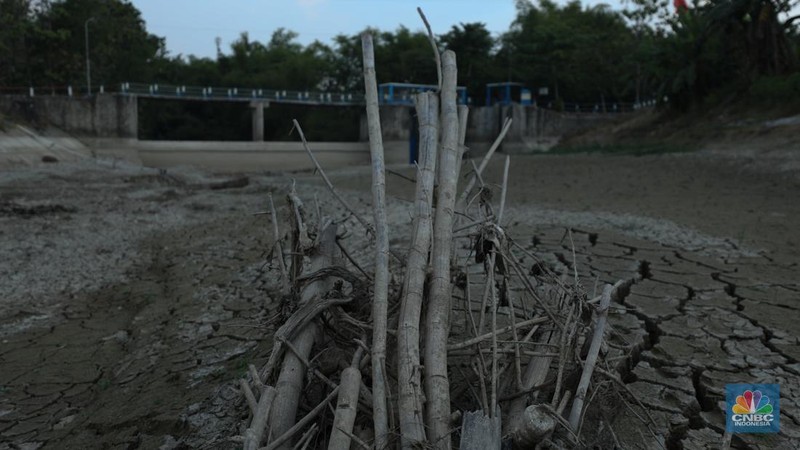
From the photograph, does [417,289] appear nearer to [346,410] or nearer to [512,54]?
[346,410]

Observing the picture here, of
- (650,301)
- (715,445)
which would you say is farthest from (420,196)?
(650,301)

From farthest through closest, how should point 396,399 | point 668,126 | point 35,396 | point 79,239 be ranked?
point 668,126 → point 79,239 → point 35,396 → point 396,399

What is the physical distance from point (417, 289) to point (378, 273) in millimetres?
182

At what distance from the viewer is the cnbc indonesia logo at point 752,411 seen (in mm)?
2662

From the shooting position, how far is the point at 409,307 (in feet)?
8.04

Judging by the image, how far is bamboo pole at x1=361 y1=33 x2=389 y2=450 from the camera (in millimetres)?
2113

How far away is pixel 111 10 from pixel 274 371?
139 feet

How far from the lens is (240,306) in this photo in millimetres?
5230

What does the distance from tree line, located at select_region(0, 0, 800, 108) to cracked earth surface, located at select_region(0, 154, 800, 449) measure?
32.0 ft

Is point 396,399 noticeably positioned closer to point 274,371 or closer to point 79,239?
point 274,371

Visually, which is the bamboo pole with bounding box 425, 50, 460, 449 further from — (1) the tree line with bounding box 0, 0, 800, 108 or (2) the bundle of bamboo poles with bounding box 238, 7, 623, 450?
(1) the tree line with bounding box 0, 0, 800, 108

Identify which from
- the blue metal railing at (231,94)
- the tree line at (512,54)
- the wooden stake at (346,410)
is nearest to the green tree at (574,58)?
the tree line at (512,54)

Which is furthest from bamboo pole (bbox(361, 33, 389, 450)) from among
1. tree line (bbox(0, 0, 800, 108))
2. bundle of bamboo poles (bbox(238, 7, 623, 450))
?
tree line (bbox(0, 0, 800, 108))

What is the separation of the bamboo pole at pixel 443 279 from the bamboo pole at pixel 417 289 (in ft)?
0.15
